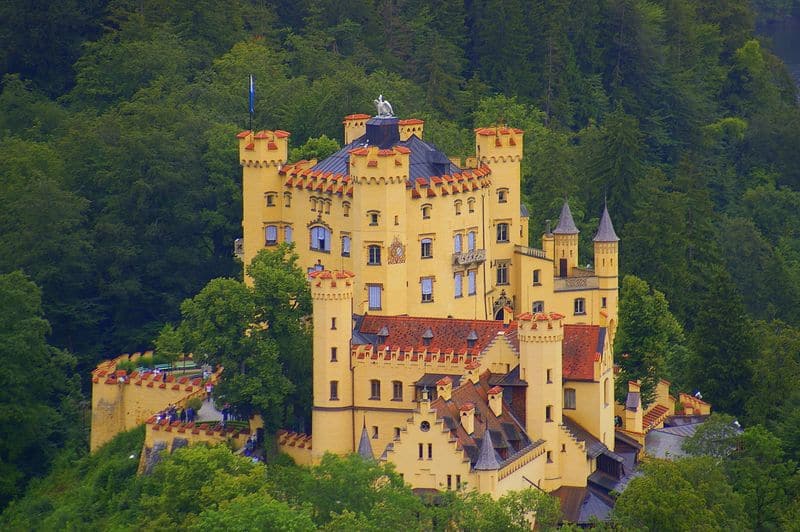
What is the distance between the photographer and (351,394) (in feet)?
379

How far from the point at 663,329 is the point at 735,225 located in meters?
39.5

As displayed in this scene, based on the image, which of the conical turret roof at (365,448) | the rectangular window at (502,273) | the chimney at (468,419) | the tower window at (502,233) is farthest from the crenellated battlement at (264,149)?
the chimney at (468,419)

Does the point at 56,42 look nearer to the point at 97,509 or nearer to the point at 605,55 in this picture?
the point at 605,55

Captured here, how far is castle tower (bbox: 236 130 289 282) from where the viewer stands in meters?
127

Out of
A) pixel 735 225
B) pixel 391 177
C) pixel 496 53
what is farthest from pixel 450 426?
pixel 496 53

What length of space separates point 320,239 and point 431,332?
925 cm

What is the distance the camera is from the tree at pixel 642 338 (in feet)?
411

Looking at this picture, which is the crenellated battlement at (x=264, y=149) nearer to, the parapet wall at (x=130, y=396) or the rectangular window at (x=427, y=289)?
the rectangular window at (x=427, y=289)

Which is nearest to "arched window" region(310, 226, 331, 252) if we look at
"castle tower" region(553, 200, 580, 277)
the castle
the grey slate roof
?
the castle

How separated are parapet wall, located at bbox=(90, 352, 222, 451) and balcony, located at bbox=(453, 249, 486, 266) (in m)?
10.6

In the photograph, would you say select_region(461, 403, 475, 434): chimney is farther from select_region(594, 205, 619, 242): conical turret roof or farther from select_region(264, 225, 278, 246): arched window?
select_region(594, 205, 619, 242): conical turret roof

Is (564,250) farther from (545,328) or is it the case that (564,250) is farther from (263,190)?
(545,328)

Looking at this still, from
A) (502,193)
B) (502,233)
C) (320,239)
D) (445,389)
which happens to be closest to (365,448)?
(445,389)

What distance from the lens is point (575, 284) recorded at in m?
127
